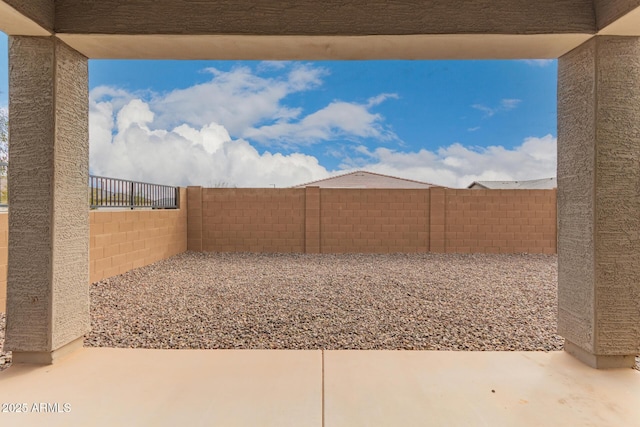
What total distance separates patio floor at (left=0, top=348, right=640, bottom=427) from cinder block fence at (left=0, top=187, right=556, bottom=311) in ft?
22.4

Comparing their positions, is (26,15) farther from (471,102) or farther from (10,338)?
(471,102)

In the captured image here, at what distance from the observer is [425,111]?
2072cm

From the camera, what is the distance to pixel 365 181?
21766mm

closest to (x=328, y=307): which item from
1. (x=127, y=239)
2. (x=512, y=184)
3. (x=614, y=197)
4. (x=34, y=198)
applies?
(x=614, y=197)

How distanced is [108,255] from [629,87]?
24.3 feet

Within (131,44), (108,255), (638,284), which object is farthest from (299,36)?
(108,255)

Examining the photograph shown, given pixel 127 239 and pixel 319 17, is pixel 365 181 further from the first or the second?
pixel 319 17

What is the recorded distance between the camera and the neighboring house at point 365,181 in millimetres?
20969

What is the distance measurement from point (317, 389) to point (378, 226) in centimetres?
763

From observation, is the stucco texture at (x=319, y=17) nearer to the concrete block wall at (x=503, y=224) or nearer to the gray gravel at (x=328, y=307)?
the gray gravel at (x=328, y=307)

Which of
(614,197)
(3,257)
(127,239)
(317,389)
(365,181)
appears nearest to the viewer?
(317,389)

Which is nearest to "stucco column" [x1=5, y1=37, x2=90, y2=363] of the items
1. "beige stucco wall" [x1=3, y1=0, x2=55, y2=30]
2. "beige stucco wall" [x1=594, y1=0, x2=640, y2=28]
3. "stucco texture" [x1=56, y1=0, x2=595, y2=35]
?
"beige stucco wall" [x1=3, y1=0, x2=55, y2=30]

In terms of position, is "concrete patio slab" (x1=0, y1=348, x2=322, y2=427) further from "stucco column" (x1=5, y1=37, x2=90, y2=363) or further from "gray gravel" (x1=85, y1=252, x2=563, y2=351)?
"gray gravel" (x1=85, y1=252, x2=563, y2=351)

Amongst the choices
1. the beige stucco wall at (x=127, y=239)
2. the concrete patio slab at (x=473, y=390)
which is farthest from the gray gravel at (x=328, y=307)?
the concrete patio slab at (x=473, y=390)
